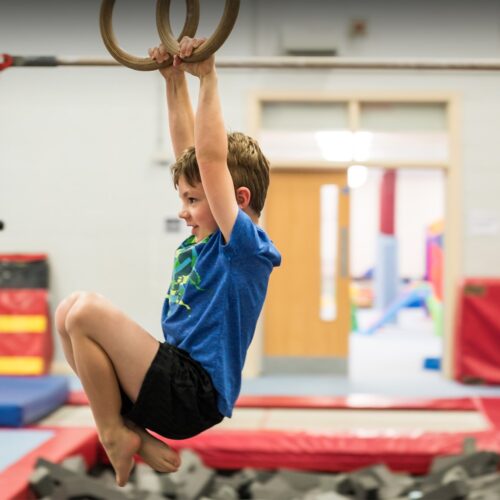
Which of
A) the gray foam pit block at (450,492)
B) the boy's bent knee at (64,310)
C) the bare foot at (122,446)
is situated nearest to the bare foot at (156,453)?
the bare foot at (122,446)

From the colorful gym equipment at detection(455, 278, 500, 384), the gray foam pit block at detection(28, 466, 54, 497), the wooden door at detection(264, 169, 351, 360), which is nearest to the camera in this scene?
the gray foam pit block at detection(28, 466, 54, 497)

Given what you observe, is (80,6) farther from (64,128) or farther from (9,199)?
(9,199)

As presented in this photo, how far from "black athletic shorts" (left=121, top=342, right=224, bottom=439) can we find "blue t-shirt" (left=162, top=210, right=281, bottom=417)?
25 mm

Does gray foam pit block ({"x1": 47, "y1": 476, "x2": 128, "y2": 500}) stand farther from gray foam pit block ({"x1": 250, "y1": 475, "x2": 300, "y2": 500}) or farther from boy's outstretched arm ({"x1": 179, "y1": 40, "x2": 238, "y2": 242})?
boy's outstretched arm ({"x1": 179, "y1": 40, "x2": 238, "y2": 242})

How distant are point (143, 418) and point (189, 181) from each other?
607 millimetres

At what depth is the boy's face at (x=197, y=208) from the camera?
5.68 ft

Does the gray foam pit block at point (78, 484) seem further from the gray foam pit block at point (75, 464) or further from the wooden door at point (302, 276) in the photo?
the wooden door at point (302, 276)

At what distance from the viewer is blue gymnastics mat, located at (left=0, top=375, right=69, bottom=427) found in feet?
14.0

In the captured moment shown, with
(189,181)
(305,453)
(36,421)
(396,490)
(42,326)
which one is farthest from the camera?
(42,326)

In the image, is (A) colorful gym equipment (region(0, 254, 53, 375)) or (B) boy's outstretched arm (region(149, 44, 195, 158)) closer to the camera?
(B) boy's outstretched arm (region(149, 44, 195, 158))

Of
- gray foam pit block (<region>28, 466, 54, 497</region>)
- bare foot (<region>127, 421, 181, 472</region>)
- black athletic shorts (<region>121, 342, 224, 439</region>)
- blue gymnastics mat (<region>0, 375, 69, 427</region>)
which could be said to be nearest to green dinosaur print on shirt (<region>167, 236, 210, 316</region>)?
black athletic shorts (<region>121, 342, 224, 439</region>)

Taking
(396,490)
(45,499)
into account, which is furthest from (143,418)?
(396,490)

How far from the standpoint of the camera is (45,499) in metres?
3.33

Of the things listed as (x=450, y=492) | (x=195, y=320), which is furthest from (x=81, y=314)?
(x=450, y=492)
